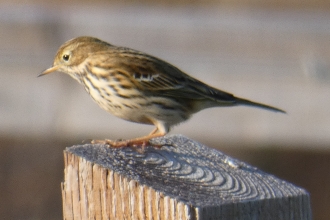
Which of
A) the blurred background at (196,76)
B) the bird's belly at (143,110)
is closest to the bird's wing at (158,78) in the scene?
the bird's belly at (143,110)

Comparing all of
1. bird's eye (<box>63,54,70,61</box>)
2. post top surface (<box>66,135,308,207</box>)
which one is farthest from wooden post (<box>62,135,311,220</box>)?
bird's eye (<box>63,54,70,61</box>)

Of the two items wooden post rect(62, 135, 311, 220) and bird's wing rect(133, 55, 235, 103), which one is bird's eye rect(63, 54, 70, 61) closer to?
bird's wing rect(133, 55, 235, 103)

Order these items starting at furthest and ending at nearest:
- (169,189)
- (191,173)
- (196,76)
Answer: (196,76)
(191,173)
(169,189)

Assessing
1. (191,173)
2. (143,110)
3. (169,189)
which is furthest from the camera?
(143,110)

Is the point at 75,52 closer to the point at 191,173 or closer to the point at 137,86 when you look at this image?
the point at 137,86

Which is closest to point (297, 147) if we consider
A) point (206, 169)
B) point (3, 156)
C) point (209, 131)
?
point (209, 131)

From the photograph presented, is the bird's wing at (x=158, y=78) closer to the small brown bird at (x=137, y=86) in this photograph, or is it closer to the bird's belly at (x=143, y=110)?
the small brown bird at (x=137, y=86)

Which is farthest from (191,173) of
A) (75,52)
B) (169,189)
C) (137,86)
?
(75,52)
